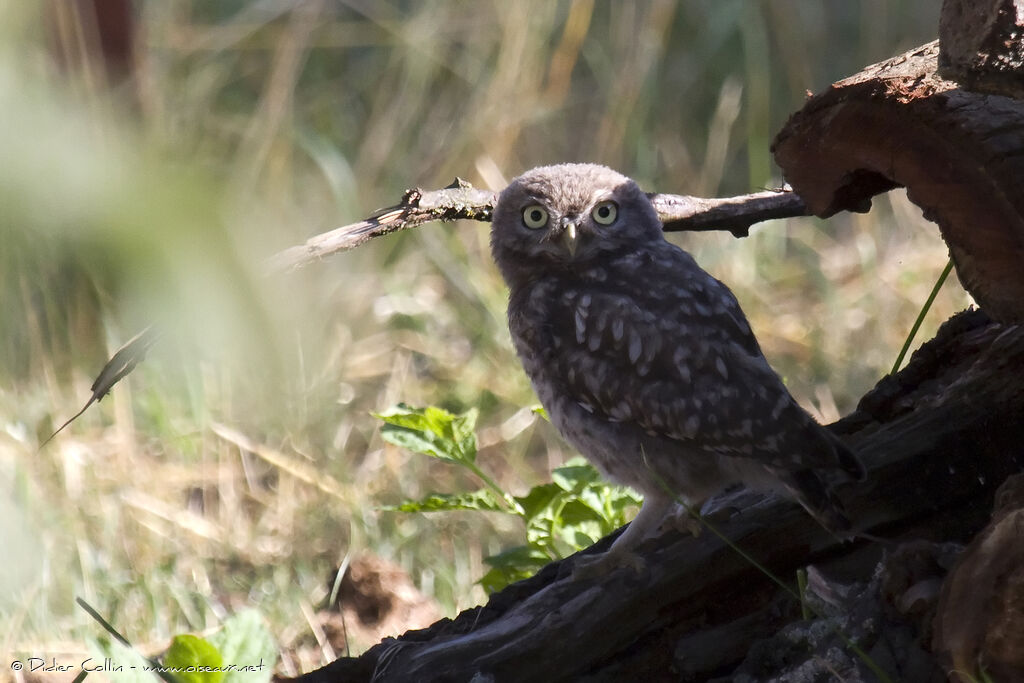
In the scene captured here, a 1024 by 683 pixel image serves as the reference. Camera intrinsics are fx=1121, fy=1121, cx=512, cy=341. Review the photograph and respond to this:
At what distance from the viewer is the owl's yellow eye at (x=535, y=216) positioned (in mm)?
2807

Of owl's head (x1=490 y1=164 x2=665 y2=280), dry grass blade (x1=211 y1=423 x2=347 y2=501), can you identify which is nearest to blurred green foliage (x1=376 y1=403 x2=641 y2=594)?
owl's head (x1=490 y1=164 x2=665 y2=280)

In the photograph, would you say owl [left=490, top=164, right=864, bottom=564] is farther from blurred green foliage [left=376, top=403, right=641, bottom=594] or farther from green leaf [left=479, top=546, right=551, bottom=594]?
green leaf [left=479, top=546, right=551, bottom=594]

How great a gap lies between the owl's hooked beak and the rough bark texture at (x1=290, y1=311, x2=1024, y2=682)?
745 mm

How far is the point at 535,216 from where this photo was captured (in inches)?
111

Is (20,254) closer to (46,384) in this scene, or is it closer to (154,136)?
(154,136)

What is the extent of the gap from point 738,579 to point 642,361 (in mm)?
500

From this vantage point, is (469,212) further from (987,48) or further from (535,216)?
(987,48)

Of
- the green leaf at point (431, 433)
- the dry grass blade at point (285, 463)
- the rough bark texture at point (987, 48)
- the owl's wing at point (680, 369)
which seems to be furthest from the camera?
the dry grass blade at point (285, 463)

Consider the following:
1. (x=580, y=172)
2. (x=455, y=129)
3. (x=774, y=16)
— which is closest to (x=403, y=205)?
(x=580, y=172)

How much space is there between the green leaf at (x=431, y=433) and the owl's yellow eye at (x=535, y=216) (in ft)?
1.67

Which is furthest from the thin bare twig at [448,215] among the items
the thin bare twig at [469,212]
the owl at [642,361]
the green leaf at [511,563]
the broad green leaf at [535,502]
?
the green leaf at [511,563]

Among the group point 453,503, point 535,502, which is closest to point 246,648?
point 453,503

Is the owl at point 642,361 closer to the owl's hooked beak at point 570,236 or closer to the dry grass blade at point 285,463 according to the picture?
the owl's hooked beak at point 570,236

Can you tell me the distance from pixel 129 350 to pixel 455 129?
3.47m
